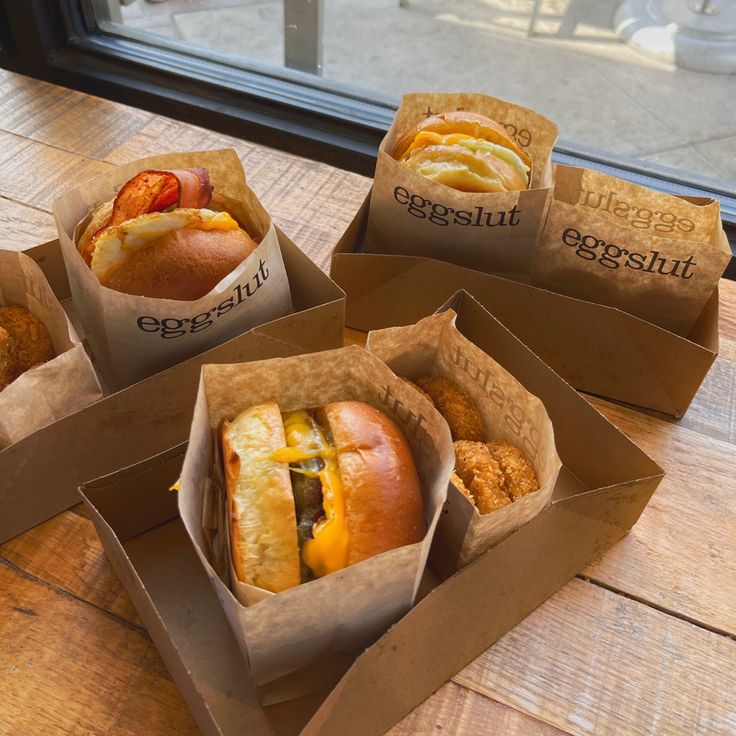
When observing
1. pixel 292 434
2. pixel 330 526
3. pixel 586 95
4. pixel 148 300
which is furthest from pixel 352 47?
pixel 330 526

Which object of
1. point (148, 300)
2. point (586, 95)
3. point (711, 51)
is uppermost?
point (148, 300)

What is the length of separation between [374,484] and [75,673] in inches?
14.2

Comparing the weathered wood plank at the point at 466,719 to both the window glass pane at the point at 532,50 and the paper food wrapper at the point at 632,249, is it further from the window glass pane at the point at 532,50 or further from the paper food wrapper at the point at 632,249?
the window glass pane at the point at 532,50

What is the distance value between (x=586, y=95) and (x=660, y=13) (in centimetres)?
22

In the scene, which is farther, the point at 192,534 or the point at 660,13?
the point at 660,13

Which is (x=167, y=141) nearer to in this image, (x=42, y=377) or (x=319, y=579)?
(x=42, y=377)

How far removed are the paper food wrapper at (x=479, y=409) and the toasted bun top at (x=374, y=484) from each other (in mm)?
51

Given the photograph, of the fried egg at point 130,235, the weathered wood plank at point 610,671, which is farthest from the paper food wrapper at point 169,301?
the weathered wood plank at point 610,671

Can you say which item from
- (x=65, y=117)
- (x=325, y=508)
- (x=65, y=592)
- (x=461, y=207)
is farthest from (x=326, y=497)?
(x=65, y=117)

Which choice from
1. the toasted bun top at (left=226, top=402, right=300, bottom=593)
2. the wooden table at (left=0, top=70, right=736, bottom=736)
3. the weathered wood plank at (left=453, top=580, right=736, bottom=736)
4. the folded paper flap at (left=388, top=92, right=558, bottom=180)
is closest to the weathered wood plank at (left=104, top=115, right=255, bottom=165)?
the folded paper flap at (left=388, top=92, right=558, bottom=180)

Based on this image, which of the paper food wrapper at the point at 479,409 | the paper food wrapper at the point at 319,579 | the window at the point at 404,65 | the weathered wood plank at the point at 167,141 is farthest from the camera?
the window at the point at 404,65

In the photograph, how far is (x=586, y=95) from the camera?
69.9 inches

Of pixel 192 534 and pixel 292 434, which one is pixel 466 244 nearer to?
pixel 292 434

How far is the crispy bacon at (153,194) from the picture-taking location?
0.89 metres
